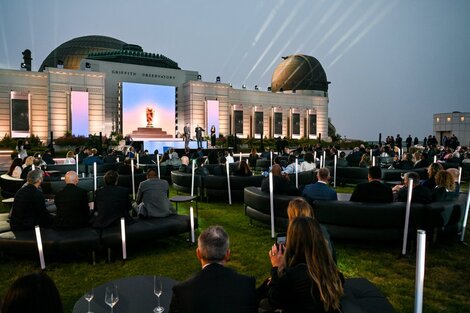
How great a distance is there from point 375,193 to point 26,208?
680cm

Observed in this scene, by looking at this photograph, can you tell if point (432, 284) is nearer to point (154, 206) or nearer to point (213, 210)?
point (154, 206)

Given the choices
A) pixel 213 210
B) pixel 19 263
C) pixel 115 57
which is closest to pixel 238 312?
pixel 19 263

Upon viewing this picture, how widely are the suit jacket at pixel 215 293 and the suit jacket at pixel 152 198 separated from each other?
5.13 metres

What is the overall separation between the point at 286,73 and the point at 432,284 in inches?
2234

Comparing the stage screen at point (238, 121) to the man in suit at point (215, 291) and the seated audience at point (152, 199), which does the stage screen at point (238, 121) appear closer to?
the seated audience at point (152, 199)

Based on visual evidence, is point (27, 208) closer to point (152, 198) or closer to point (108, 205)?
point (108, 205)

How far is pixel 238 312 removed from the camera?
2.70 m

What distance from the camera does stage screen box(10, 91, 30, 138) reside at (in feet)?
116

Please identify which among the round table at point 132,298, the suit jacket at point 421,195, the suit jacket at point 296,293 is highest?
the suit jacket at point 421,195

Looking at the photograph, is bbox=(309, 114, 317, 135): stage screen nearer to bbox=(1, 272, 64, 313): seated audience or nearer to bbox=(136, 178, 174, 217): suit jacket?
bbox=(136, 178, 174, 217): suit jacket

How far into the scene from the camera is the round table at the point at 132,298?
357 centimetres

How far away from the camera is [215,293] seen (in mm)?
2664

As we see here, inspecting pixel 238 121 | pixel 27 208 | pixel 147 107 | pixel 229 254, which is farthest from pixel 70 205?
pixel 238 121

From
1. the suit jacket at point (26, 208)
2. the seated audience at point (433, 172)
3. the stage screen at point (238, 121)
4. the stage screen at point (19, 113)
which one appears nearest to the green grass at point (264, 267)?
the suit jacket at point (26, 208)
